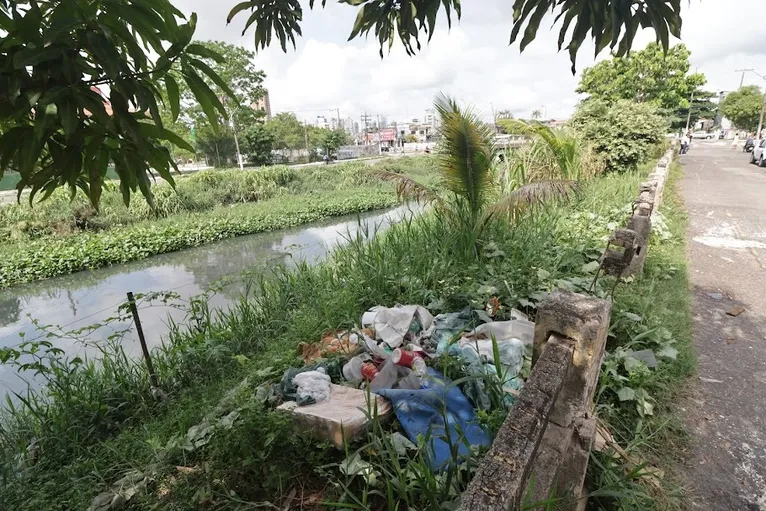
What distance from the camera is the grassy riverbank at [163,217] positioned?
31.5 feet

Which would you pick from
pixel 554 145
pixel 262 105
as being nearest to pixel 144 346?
pixel 554 145

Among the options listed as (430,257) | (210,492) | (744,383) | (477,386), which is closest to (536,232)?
(430,257)

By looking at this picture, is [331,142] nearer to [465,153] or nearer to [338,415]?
[465,153]

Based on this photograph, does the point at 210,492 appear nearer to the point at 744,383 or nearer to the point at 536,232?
the point at 744,383

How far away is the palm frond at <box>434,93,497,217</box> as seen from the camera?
436cm

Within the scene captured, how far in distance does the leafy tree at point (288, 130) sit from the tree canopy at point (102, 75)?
38300mm

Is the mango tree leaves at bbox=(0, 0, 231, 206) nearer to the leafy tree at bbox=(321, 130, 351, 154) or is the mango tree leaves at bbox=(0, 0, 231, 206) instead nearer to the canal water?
the canal water

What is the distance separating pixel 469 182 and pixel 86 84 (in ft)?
13.1

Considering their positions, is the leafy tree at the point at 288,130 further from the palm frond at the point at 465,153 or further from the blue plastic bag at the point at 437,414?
the blue plastic bag at the point at 437,414

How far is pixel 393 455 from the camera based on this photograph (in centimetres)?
171

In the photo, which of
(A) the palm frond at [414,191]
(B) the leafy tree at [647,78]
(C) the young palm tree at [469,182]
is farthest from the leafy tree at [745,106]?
(A) the palm frond at [414,191]

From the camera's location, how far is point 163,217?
14289mm

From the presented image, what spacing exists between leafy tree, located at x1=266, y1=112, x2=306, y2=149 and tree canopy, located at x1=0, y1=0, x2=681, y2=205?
126 ft

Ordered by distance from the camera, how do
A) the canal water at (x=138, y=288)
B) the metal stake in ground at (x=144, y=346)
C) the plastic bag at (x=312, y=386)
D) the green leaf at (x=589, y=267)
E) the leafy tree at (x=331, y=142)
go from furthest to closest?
the leafy tree at (x=331, y=142) < the canal water at (x=138, y=288) < the green leaf at (x=589, y=267) < the metal stake in ground at (x=144, y=346) < the plastic bag at (x=312, y=386)
